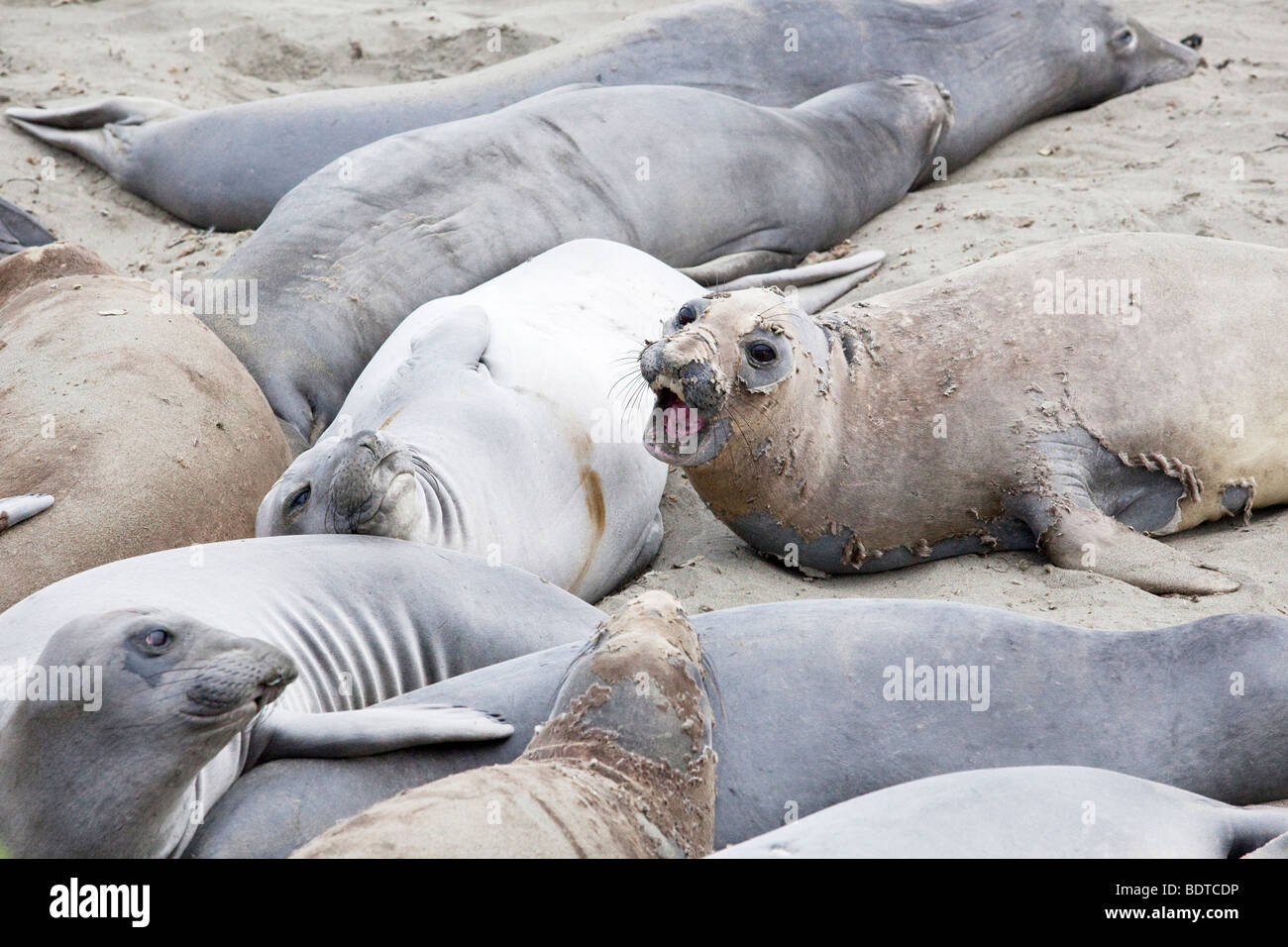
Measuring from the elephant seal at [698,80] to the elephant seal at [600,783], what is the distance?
4007 millimetres

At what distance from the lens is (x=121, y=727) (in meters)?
2.22

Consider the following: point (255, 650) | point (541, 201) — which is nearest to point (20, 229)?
point (541, 201)

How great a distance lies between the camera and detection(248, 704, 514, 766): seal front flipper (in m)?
2.51

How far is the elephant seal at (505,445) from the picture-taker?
342 centimetres

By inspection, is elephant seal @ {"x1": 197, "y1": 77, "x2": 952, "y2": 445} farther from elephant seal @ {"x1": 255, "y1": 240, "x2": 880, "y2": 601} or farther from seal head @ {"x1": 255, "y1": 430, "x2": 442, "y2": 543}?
seal head @ {"x1": 255, "y1": 430, "x2": 442, "y2": 543}

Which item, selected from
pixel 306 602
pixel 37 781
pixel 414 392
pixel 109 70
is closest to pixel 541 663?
pixel 306 602

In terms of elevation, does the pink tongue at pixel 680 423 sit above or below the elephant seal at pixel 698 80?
below

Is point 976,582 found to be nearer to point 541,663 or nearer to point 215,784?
point 541,663

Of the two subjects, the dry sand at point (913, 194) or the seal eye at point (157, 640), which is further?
the dry sand at point (913, 194)

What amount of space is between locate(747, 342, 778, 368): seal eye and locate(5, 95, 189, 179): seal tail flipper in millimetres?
3814

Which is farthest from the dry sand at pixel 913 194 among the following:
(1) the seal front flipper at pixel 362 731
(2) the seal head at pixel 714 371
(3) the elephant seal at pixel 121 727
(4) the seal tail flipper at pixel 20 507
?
(3) the elephant seal at pixel 121 727

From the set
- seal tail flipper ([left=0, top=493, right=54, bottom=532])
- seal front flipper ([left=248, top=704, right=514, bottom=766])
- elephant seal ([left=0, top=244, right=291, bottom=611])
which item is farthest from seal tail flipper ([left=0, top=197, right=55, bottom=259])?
seal front flipper ([left=248, top=704, right=514, bottom=766])

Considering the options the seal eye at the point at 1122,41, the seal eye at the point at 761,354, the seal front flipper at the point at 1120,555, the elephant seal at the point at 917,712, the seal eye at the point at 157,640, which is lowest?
the seal front flipper at the point at 1120,555

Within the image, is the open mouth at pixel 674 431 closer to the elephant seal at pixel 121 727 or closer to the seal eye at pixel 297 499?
the seal eye at pixel 297 499
